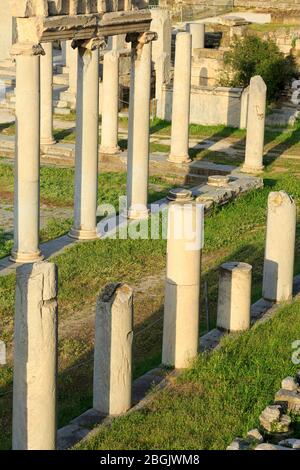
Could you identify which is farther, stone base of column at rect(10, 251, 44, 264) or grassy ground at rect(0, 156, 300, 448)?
stone base of column at rect(10, 251, 44, 264)

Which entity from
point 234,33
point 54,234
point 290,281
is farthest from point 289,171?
point 234,33

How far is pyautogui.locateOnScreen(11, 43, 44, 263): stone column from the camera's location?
22.7m

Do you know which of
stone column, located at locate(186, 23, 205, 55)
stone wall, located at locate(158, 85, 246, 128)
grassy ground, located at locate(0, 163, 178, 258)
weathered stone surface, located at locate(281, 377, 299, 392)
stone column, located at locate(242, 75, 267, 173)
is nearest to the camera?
weathered stone surface, located at locate(281, 377, 299, 392)

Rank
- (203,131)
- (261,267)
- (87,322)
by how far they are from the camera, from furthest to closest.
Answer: (203,131), (261,267), (87,322)

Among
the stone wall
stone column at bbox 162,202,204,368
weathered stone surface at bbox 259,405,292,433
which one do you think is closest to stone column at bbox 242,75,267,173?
the stone wall

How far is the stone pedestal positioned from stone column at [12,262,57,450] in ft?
34.7

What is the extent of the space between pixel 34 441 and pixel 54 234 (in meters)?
11.4

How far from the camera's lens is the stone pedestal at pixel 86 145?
25.0 meters

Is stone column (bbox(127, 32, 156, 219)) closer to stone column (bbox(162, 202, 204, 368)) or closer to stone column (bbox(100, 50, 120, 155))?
stone column (bbox(100, 50, 120, 155))

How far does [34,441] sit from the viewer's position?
14727 mm

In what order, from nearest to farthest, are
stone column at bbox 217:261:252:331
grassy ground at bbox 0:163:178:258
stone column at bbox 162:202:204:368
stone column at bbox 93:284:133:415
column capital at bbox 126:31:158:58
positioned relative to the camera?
stone column at bbox 93:284:133:415 → stone column at bbox 162:202:204:368 → stone column at bbox 217:261:252:331 → column capital at bbox 126:31:158:58 → grassy ground at bbox 0:163:178:258

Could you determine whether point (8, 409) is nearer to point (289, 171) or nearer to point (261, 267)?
point (261, 267)

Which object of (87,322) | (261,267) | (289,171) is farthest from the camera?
(289,171)
